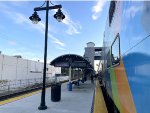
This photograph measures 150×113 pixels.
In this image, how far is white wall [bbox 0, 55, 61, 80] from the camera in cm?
2420

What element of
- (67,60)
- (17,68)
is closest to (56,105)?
(67,60)

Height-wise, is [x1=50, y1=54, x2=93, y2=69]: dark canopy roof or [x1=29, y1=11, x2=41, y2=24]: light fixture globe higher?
[x1=29, y1=11, x2=41, y2=24]: light fixture globe

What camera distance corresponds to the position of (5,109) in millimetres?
9781

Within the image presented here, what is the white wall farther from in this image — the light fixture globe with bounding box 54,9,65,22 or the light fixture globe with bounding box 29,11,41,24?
the light fixture globe with bounding box 54,9,65,22

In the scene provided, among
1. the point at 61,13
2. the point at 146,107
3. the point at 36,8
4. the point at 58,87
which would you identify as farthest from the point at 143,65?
the point at 58,87

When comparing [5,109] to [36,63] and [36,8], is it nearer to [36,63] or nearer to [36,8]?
[36,8]

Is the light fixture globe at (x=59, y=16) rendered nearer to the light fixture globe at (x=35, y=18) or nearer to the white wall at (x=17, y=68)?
the light fixture globe at (x=35, y=18)

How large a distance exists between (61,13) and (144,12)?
8272 mm

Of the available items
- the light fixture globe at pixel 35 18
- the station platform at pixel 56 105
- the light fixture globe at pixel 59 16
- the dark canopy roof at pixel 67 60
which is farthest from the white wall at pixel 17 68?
the light fixture globe at pixel 59 16

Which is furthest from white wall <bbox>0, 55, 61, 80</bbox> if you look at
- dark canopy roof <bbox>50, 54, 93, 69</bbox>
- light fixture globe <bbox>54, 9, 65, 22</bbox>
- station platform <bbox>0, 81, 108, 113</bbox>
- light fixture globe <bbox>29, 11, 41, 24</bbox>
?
light fixture globe <bbox>54, 9, 65, 22</bbox>

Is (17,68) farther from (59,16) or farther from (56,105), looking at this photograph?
(59,16)

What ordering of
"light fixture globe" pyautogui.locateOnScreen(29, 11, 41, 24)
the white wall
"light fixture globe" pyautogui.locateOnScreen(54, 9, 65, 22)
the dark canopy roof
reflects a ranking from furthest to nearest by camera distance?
the white wall, the dark canopy roof, "light fixture globe" pyautogui.locateOnScreen(29, 11, 41, 24), "light fixture globe" pyautogui.locateOnScreen(54, 9, 65, 22)

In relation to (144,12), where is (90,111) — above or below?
below

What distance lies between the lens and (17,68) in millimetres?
28062
